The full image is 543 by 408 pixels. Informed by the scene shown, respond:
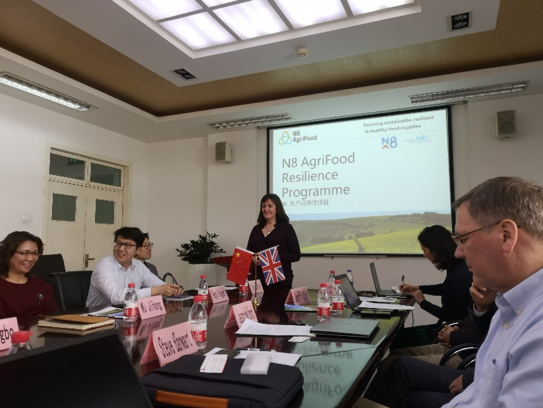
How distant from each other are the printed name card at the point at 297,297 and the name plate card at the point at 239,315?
2.30ft

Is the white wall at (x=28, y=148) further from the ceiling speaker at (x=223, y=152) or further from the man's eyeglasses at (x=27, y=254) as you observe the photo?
the man's eyeglasses at (x=27, y=254)

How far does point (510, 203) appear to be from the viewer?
3.04 feet

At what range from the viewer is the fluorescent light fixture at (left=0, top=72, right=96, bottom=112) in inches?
165

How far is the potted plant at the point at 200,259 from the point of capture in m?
5.83

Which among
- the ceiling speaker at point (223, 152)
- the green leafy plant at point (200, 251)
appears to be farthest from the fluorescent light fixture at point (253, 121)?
the green leafy plant at point (200, 251)

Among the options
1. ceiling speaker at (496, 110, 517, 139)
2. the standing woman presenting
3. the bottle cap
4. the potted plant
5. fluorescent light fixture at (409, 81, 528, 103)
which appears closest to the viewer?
the bottle cap

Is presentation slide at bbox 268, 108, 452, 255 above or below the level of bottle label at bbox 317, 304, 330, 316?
above

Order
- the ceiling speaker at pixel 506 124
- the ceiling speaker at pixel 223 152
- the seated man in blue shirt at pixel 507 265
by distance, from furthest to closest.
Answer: the ceiling speaker at pixel 223 152 < the ceiling speaker at pixel 506 124 < the seated man in blue shirt at pixel 507 265

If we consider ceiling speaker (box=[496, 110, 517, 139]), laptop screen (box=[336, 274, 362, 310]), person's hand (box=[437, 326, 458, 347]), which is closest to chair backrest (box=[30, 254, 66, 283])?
laptop screen (box=[336, 274, 362, 310])

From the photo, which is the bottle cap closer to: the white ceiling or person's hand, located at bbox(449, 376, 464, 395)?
person's hand, located at bbox(449, 376, 464, 395)

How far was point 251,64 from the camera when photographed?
3967 millimetres

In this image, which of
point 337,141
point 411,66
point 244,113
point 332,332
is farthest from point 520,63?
point 332,332

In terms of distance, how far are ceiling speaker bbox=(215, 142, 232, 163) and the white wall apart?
1675 mm

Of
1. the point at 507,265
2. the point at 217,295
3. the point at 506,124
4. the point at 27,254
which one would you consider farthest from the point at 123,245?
the point at 506,124
